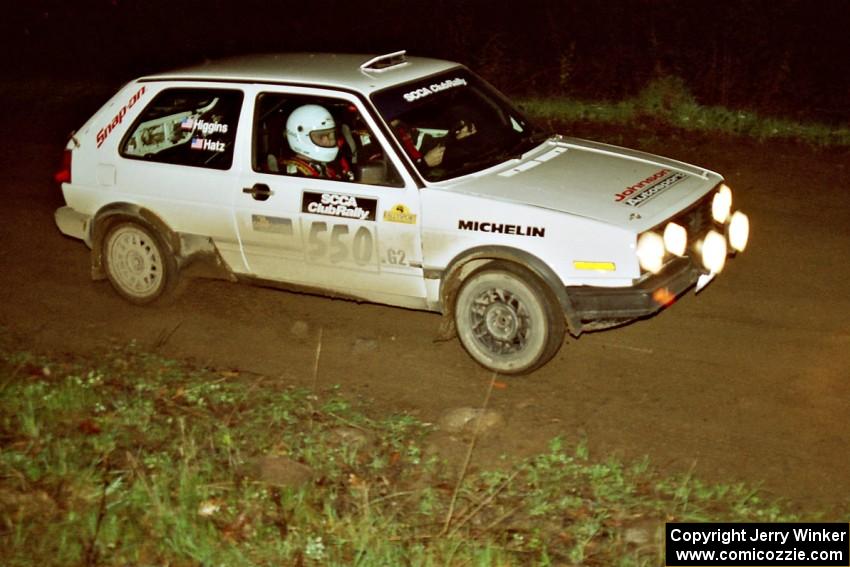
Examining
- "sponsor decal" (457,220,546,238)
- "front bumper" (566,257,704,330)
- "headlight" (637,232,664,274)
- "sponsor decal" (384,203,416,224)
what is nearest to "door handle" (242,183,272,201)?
"sponsor decal" (384,203,416,224)

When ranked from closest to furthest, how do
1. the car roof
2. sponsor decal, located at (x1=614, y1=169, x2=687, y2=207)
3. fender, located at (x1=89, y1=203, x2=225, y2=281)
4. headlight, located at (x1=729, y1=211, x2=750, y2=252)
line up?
sponsor decal, located at (x1=614, y1=169, x2=687, y2=207), headlight, located at (x1=729, y1=211, x2=750, y2=252), the car roof, fender, located at (x1=89, y1=203, x2=225, y2=281)

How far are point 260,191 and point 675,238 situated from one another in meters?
2.55

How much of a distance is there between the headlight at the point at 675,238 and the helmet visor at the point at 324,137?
7.19 ft

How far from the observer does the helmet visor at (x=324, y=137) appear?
22.1ft

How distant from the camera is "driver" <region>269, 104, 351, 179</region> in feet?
22.1

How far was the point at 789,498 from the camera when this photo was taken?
194 inches

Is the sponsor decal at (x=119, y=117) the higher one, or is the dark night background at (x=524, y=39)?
the sponsor decal at (x=119, y=117)

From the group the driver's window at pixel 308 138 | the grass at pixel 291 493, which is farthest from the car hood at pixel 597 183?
the grass at pixel 291 493

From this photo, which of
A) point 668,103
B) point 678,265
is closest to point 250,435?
point 678,265

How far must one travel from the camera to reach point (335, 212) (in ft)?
21.2

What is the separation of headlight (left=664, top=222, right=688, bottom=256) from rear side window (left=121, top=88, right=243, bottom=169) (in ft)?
9.09

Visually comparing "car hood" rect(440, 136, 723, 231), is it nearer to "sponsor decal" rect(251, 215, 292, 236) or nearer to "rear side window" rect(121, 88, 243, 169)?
"sponsor decal" rect(251, 215, 292, 236)

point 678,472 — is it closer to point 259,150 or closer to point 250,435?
point 250,435

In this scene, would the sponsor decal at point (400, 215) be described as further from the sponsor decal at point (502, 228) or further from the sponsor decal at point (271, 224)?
the sponsor decal at point (271, 224)
